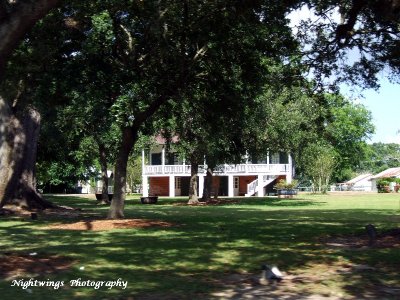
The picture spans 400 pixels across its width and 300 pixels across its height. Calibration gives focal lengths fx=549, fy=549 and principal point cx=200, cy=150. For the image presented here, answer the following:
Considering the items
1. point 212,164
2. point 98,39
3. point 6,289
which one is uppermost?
point 98,39

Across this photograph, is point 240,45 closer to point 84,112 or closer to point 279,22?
point 279,22

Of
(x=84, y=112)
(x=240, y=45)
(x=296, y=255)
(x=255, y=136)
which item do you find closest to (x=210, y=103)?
(x=240, y=45)

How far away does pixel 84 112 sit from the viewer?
18.5 m

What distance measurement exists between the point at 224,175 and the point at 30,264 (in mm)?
52336

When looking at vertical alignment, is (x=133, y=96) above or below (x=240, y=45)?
below

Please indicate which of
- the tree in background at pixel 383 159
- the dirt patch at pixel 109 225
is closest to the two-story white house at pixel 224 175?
the dirt patch at pixel 109 225

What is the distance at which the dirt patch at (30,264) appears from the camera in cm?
898

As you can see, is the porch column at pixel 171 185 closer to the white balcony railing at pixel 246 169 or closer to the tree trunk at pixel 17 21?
the white balcony railing at pixel 246 169

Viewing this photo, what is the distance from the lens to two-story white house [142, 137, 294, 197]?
195ft

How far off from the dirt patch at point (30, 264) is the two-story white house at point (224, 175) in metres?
45.3

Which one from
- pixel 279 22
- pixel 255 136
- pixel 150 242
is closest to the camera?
pixel 150 242

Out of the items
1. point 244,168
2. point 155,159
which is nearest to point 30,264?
point 244,168

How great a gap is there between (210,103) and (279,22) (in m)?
5.38

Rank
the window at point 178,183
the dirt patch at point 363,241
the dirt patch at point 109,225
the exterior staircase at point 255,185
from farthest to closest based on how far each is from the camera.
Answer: the window at point 178,183
the exterior staircase at point 255,185
the dirt patch at point 109,225
the dirt patch at point 363,241
